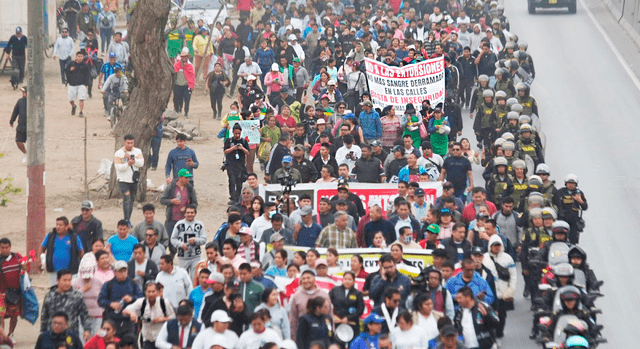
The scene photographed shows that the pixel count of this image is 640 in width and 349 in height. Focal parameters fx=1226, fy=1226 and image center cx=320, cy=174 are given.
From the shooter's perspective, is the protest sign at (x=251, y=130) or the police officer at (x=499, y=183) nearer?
the police officer at (x=499, y=183)

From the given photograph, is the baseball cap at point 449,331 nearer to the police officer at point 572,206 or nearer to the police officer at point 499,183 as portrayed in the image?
the police officer at point 572,206

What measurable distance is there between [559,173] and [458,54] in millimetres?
6965

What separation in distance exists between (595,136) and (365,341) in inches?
649

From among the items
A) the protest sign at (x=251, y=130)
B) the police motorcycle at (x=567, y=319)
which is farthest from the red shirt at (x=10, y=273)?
the protest sign at (x=251, y=130)

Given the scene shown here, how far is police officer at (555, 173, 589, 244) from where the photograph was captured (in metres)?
17.4

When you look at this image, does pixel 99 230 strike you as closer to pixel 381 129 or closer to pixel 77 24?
pixel 381 129

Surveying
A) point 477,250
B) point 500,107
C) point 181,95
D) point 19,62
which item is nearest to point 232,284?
point 477,250

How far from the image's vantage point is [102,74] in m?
31.3

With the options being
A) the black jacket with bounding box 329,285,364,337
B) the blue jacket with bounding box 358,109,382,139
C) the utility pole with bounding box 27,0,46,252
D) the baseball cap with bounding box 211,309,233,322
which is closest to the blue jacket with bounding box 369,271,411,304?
the black jacket with bounding box 329,285,364,337

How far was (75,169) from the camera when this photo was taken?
2502cm

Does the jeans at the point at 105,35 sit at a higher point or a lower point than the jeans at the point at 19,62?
higher

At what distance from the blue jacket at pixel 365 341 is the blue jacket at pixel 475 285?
1.55 meters

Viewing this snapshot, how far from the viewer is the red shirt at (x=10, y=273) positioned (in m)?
14.3

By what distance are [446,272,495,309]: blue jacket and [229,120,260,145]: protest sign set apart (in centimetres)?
885
